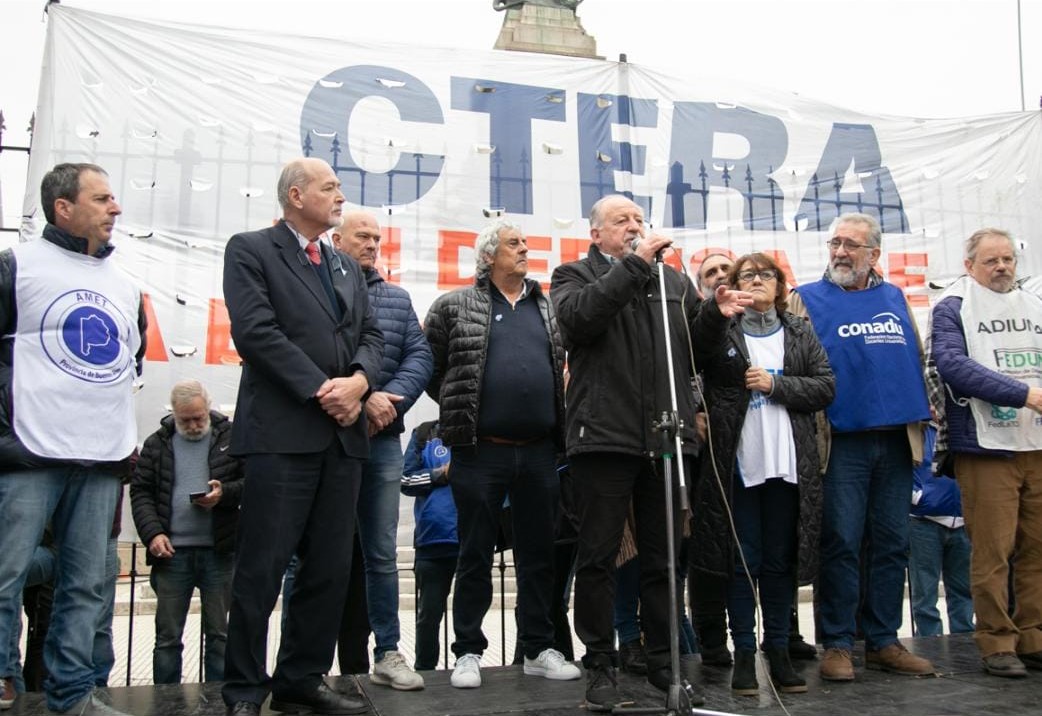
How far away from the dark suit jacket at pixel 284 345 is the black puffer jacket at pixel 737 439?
1300 mm

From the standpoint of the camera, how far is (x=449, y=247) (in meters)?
6.62

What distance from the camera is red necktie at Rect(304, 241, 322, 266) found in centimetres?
322

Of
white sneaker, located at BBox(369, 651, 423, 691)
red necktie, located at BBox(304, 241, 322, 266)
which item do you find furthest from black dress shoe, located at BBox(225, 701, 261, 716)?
red necktie, located at BBox(304, 241, 322, 266)

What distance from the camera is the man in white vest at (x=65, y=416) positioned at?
2963 millimetres

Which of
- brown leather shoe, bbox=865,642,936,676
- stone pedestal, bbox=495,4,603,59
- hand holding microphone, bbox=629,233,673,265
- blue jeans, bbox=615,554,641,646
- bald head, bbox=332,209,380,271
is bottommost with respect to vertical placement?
brown leather shoe, bbox=865,642,936,676

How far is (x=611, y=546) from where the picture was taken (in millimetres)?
3246

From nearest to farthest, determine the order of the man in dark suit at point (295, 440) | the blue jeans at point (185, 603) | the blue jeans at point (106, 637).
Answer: the man in dark suit at point (295, 440) → the blue jeans at point (106, 637) → the blue jeans at point (185, 603)

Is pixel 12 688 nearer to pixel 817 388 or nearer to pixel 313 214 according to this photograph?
pixel 313 214

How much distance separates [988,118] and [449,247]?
4.40 m

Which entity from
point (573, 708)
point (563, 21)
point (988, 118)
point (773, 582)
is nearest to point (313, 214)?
point (573, 708)

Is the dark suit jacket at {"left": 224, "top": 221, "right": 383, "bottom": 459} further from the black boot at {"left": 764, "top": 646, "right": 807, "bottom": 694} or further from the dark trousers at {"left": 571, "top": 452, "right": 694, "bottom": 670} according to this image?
the black boot at {"left": 764, "top": 646, "right": 807, "bottom": 694}

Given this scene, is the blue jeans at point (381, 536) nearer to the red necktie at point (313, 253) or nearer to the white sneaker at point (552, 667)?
the white sneaker at point (552, 667)

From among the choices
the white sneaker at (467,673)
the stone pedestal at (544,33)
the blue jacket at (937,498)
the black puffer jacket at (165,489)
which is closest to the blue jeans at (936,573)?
the blue jacket at (937,498)

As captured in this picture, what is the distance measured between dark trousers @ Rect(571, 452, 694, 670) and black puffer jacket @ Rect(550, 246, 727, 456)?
95 millimetres
